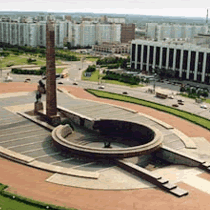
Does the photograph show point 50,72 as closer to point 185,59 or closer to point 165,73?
point 165,73

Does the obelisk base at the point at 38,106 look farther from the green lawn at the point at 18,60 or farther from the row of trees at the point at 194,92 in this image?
the green lawn at the point at 18,60

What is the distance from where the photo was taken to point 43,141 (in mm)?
52594

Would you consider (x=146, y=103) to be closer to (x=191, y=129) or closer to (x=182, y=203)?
(x=191, y=129)

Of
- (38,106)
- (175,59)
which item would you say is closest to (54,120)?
(38,106)

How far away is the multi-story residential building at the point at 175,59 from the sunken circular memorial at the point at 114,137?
6914cm

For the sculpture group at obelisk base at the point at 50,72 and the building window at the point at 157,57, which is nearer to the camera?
the sculpture group at obelisk base at the point at 50,72

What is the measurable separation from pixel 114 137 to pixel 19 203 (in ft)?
84.9

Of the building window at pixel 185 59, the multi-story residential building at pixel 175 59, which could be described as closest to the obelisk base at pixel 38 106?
the multi-story residential building at pixel 175 59

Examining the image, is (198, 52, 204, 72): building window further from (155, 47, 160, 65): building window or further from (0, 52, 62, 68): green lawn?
(0, 52, 62, 68): green lawn

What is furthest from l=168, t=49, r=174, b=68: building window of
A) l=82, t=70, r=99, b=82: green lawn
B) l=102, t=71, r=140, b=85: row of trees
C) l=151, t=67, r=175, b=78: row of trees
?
l=82, t=70, r=99, b=82: green lawn

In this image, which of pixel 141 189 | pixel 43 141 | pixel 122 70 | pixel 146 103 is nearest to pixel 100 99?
pixel 146 103

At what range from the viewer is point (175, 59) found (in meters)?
128

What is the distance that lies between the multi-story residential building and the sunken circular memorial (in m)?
69.1

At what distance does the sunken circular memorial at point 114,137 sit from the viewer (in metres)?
48.0
